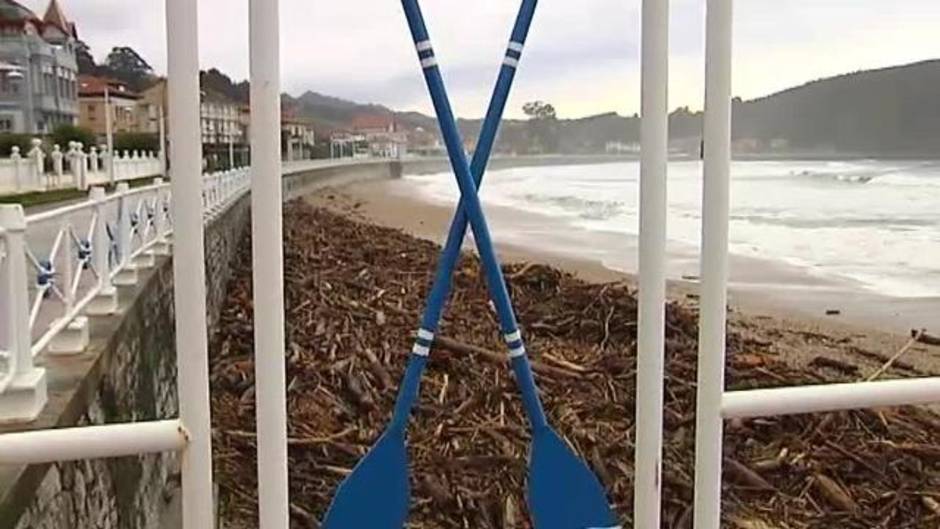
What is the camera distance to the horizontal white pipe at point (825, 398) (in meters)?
1.09

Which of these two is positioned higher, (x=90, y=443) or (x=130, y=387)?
(x=90, y=443)

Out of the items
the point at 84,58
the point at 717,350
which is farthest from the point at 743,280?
the point at 84,58

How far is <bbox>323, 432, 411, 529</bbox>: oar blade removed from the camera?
3.62 feet

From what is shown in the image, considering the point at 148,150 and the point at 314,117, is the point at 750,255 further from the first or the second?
the point at 148,150

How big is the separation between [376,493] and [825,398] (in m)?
0.57

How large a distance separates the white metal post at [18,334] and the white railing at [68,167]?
0.19 ft

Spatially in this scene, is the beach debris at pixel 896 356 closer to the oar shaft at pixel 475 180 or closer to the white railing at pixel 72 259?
the oar shaft at pixel 475 180

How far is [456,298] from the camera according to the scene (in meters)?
1.46

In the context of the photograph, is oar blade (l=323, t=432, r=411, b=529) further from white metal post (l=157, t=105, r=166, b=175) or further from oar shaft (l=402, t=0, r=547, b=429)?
white metal post (l=157, t=105, r=166, b=175)

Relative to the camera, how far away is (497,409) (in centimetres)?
151

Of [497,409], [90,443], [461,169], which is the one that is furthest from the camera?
[497,409]

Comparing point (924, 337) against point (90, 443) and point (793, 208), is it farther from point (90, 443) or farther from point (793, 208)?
point (90, 443)

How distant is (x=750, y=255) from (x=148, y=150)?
109cm

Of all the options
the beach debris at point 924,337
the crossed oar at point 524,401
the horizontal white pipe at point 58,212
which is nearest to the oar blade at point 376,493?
the crossed oar at point 524,401
